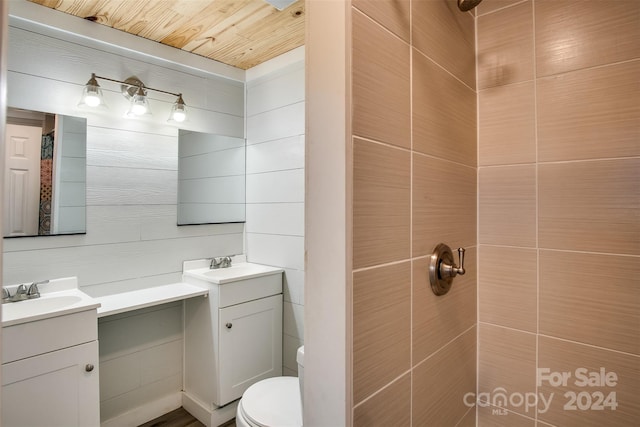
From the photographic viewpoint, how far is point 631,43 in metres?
0.87

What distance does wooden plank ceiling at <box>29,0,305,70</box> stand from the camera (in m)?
1.73

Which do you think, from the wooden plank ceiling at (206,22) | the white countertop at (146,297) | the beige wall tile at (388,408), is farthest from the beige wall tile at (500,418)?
the wooden plank ceiling at (206,22)

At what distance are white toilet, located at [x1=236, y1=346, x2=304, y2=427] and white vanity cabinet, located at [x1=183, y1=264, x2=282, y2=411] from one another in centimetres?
52

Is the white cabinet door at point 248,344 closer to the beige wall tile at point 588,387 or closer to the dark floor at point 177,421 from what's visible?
the dark floor at point 177,421

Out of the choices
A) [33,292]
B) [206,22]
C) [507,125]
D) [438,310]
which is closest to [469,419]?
[438,310]

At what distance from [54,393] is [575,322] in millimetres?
1969

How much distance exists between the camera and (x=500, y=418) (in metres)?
1.09

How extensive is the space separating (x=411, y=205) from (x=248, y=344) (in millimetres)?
1755

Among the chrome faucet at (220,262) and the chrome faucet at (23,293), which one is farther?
the chrome faucet at (220,262)

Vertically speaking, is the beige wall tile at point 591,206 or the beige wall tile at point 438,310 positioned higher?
the beige wall tile at point 591,206

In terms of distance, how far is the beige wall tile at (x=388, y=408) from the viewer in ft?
2.20

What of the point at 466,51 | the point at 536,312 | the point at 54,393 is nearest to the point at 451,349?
the point at 536,312

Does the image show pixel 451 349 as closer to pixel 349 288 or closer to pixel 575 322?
pixel 575 322

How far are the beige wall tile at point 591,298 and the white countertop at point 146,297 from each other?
69.1 inches
